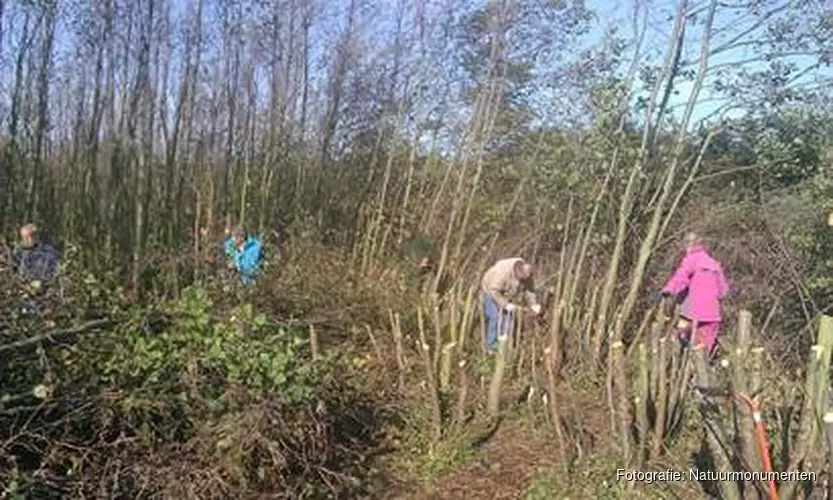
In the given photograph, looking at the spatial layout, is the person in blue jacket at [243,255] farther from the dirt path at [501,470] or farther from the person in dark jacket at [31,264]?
the dirt path at [501,470]

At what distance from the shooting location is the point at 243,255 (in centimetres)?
932

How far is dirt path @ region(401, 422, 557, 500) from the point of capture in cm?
564

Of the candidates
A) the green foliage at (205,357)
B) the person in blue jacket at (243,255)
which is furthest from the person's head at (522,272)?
the green foliage at (205,357)

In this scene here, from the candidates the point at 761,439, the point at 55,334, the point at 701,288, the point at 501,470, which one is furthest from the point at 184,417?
the point at 701,288

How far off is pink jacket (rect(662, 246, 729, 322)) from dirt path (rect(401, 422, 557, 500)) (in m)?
3.25

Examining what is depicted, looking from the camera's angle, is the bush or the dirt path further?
the dirt path

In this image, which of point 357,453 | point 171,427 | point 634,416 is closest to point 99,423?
point 171,427

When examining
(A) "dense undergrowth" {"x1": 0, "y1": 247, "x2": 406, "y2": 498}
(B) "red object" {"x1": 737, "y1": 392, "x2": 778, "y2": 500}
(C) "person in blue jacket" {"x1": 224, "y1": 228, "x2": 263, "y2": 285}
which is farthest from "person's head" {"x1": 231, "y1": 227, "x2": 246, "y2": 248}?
(B) "red object" {"x1": 737, "y1": 392, "x2": 778, "y2": 500}

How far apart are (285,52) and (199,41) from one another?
163 cm

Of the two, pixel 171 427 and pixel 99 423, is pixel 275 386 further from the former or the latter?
pixel 99 423

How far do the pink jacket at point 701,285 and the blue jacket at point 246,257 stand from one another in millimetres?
3879

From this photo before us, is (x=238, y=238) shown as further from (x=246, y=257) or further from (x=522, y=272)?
(x=522, y=272)

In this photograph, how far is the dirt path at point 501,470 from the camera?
564cm

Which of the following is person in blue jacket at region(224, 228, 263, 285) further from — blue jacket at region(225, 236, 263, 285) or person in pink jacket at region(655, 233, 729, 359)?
person in pink jacket at region(655, 233, 729, 359)
